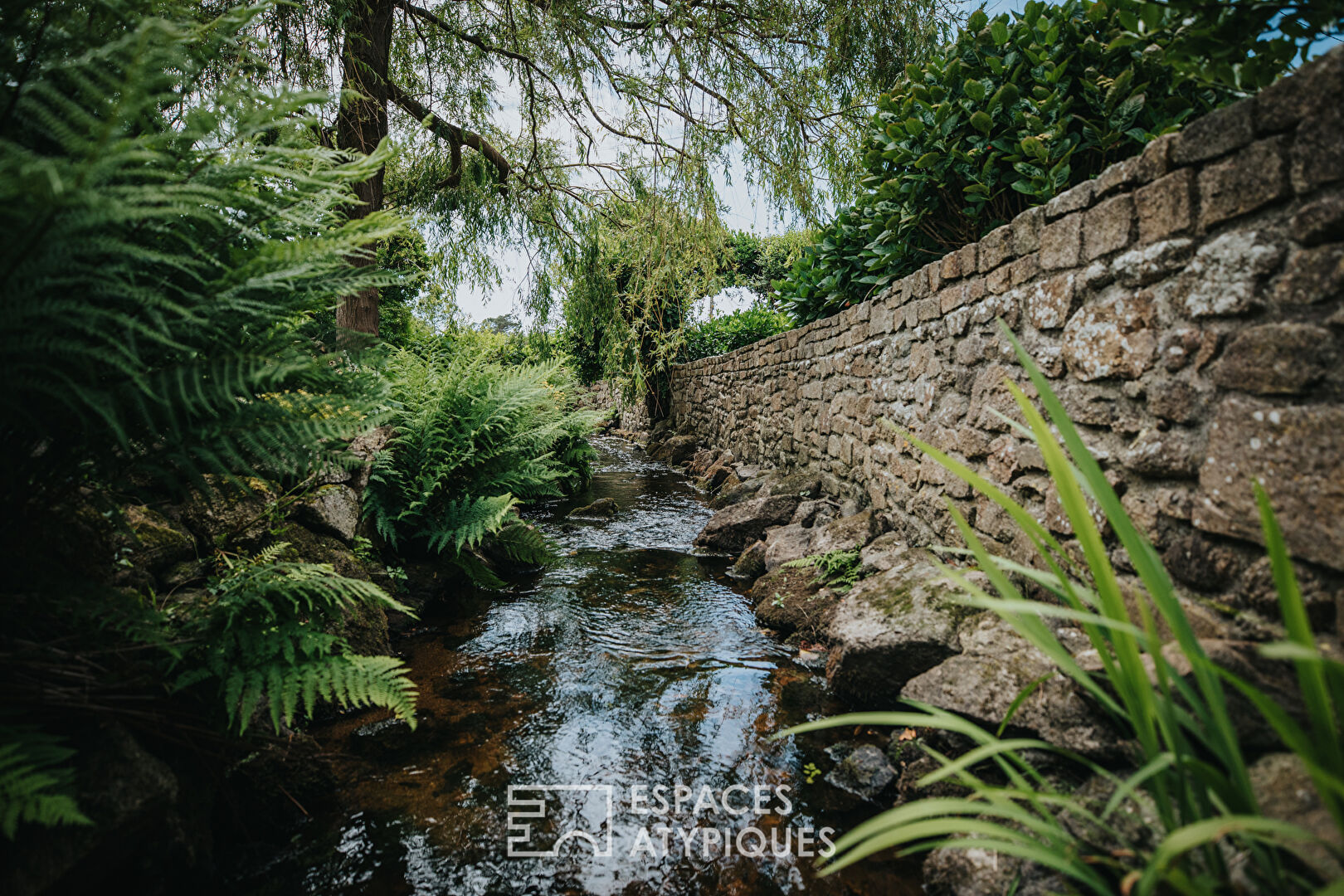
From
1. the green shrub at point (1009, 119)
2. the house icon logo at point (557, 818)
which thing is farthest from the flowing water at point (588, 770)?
the green shrub at point (1009, 119)

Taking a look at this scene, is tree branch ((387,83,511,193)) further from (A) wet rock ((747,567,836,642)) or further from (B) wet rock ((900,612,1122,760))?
(B) wet rock ((900,612,1122,760))

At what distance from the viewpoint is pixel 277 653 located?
4.80 feet

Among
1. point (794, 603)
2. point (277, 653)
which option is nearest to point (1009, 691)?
point (794, 603)

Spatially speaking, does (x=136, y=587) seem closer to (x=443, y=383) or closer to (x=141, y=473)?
(x=141, y=473)

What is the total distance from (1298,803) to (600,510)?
16.6 feet

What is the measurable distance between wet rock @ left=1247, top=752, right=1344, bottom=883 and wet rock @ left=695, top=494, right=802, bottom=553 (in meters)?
3.42

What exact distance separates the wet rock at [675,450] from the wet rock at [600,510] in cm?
344

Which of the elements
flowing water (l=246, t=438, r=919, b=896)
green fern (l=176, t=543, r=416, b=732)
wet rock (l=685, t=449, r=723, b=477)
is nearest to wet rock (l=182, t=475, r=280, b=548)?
green fern (l=176, t=543, r=416, b=732)

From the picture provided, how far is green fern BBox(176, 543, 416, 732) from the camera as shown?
1322mm

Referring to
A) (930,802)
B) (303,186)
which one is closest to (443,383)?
(303,186)

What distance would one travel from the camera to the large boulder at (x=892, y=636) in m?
2.05

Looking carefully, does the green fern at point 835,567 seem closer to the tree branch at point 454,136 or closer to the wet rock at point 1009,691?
the wet rock at point 1009,691

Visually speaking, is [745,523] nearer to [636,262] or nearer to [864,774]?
[636,262]

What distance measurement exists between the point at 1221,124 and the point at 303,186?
7.39 ft
